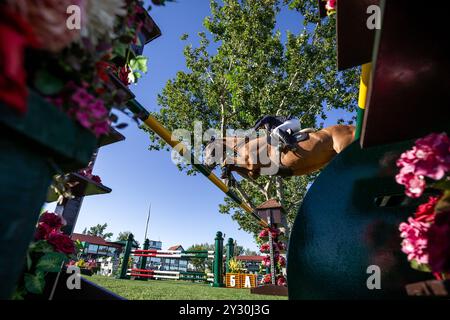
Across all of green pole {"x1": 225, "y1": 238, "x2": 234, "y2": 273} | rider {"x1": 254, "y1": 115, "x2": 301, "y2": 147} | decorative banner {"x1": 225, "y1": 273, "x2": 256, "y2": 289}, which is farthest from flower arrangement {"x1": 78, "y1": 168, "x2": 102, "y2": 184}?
decorative banner {"x1": 225, "y1": 273, "x2": 256, "y2": 289}

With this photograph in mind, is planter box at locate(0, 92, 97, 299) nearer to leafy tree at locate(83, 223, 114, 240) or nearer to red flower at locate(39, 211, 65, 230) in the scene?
red flower at locate(39, 211, 65, 230)

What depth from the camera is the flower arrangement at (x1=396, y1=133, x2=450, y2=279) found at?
69 cm

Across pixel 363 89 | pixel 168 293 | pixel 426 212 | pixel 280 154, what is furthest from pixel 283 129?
pixel 426 212

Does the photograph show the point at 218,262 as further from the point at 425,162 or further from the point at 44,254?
the point at 425,162

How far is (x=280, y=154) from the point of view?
556 centimetres

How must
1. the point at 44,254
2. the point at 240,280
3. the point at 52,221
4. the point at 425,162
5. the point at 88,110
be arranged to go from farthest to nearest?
the point at 240,280, the point at 52,221, the point at 44,254, the point at 425,162, the point at 88,110

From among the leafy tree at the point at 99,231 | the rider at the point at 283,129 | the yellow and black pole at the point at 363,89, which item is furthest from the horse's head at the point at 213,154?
the leafy tree at the point at 99,231

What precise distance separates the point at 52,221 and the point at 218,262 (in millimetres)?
9233

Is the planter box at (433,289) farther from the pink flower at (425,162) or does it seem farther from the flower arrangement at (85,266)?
the flower arrangement at (85,266)

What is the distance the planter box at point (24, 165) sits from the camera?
502mm

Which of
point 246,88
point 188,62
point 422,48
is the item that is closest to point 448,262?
point 422,48

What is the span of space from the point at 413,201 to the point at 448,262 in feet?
1.56

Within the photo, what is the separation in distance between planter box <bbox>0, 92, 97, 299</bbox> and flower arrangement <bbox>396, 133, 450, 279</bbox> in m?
0.96
